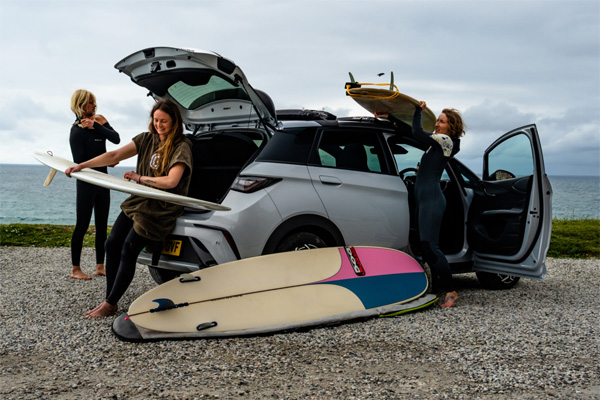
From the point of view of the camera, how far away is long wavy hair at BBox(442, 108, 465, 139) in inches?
204

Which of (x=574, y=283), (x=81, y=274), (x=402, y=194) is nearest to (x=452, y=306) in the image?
(x=402, y=194)

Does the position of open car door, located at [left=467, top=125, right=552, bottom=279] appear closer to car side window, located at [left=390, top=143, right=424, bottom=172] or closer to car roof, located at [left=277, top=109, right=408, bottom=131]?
car side window, located at [left=390, top=143, right=424, bottom=172]

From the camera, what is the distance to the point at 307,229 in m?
4.75

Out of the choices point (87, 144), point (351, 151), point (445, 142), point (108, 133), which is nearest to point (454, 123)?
point (445, 142)

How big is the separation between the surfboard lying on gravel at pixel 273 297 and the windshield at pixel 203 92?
1.48 meters

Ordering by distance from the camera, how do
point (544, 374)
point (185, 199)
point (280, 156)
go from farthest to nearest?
point (280, 156) → point (185, 199) → point (544, 374)

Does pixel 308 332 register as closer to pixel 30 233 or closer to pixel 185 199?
pixel 185 199

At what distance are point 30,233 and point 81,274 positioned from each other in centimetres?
598

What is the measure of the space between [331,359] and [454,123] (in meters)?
2.76

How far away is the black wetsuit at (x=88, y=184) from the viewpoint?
6.06m

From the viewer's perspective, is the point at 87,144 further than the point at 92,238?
No

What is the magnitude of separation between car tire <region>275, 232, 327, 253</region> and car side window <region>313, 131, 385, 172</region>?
2.15 feet

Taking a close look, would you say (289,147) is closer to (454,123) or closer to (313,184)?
(313,184)

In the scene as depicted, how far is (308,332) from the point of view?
4.21 meters
